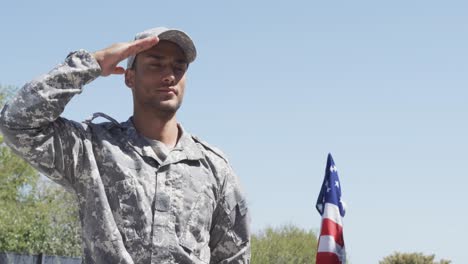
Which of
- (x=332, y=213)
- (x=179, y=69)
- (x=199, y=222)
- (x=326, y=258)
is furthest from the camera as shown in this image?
(x=332, y=213)

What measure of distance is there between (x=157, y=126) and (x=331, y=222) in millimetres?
5658

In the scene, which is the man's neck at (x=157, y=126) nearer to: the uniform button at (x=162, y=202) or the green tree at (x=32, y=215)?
the uniform button at (x=162, y=202)

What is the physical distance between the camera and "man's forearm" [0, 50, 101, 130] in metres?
3.16

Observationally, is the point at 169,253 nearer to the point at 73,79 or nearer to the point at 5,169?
the point at 73,79

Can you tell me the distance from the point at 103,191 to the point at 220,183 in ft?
1.74

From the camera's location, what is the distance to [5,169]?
1495 inches

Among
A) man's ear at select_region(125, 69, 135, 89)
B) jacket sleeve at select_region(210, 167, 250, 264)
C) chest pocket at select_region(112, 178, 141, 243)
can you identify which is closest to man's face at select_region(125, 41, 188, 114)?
man's ear at select_region(125, 69, 135, 89)

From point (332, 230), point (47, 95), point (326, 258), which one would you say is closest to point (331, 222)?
point (332, 230)

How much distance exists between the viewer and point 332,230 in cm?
891

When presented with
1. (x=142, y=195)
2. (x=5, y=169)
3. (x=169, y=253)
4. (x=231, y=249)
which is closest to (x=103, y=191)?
→ (x=142, y=195)

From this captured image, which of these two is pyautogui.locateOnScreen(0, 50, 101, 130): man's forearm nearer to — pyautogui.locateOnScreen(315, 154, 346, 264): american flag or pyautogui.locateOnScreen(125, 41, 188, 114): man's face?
pyautogui.locateOnScreen(125, 41, 188, 114): man's face

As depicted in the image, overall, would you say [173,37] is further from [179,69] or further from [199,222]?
[199,222]

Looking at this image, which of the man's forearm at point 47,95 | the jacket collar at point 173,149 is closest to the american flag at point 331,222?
the jacket collar at point 173,149

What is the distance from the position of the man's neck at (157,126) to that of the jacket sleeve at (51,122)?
0.24m
